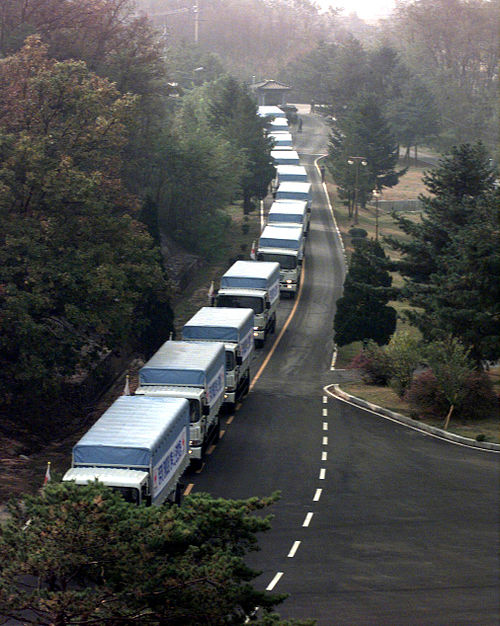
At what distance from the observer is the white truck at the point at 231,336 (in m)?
43.9

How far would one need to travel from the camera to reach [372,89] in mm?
169500

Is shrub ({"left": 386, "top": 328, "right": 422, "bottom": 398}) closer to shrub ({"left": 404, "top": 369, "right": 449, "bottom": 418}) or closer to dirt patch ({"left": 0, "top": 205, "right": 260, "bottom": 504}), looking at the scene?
shrub ({"left": 404, "top": 369, "right": 449, "bottom": 418})

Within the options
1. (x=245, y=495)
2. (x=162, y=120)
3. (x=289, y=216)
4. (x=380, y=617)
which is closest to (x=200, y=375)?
(x=245, y=495)

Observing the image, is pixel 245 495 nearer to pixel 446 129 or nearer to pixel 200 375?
pixel 200 375

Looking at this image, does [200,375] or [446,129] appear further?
[446,129]

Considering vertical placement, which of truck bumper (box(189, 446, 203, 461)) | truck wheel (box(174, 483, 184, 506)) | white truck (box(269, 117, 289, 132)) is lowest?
white truck (box(269, 117, 289, 132))

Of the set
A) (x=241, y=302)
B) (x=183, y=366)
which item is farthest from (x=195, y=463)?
(x=241, y=302)

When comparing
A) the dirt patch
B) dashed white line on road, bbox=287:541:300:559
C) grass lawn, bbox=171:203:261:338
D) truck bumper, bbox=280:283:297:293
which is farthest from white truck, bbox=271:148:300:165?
dashed white line on road, bbox=287:541:300:559

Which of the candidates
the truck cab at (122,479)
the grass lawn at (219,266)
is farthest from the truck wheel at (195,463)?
the grass lawn at (219,266)

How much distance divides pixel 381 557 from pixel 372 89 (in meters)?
147

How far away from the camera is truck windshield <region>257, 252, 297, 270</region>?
232 feet

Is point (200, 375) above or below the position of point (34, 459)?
above

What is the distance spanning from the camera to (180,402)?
3278 centimetres

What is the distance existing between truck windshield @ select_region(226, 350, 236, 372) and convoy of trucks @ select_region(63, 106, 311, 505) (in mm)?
42
